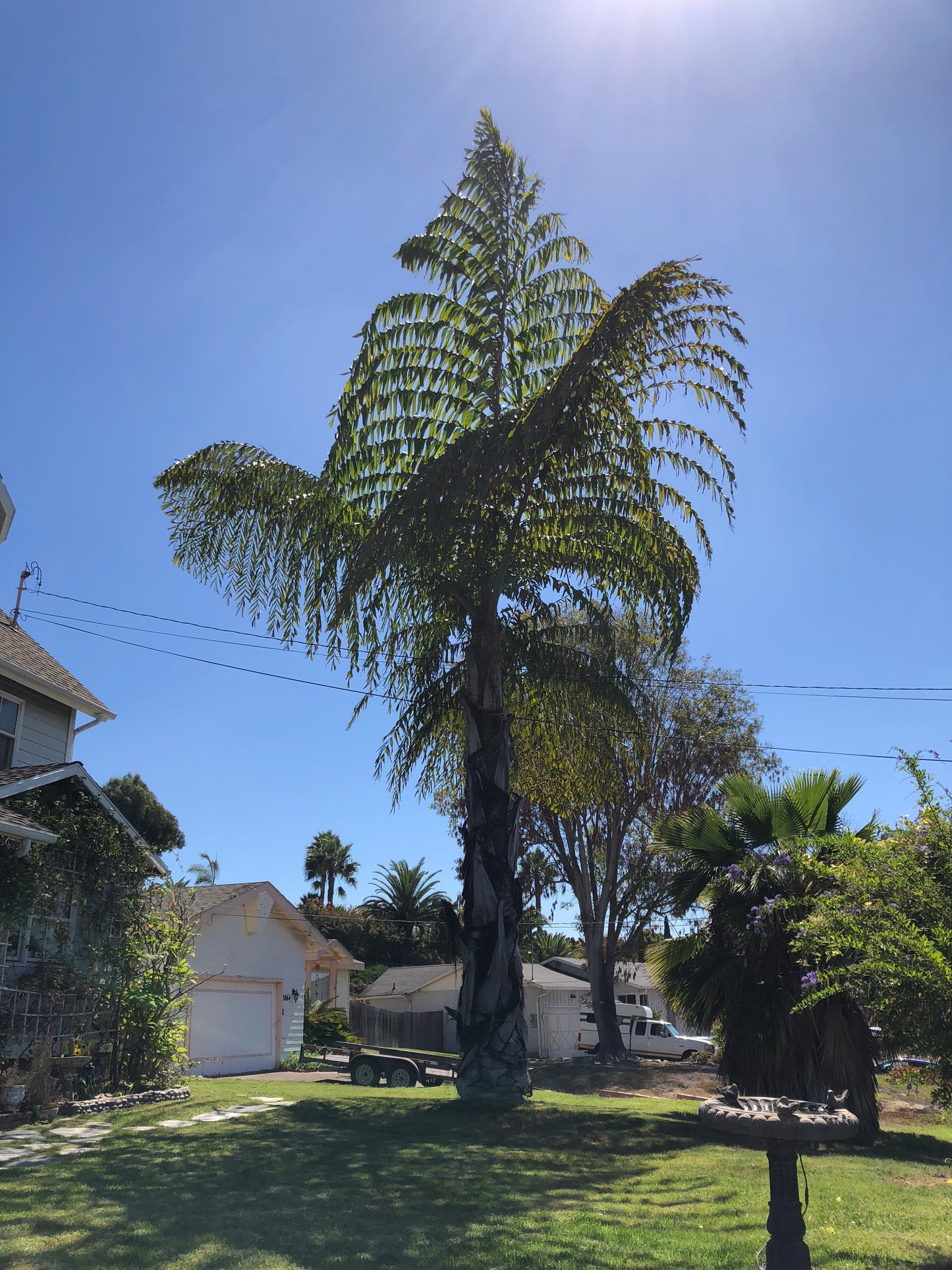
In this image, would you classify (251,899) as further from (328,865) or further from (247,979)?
(328,865)

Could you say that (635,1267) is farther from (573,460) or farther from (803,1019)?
(573,460)

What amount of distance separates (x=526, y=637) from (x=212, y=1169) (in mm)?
8793

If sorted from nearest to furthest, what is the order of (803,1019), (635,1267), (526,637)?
(635,1267), (803,1019), (526,637)

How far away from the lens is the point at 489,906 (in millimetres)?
13180

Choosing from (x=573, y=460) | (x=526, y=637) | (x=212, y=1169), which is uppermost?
(x=573, y=460)

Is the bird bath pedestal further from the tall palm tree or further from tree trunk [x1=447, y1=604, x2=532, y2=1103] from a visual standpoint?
tree trunk [x1=447, y1=604, x2=532, y2=1103]

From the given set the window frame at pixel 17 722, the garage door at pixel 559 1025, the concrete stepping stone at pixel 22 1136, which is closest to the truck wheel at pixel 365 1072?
the concrete stepping stone at pixel 22 1136

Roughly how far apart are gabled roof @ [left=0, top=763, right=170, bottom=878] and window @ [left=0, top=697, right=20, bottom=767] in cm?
27

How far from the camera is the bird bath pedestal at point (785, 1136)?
5082 millimetres

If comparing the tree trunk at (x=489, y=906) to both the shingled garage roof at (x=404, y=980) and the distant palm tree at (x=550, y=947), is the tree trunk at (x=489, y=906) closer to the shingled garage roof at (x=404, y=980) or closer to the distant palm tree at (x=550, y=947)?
the shingled garage roof at (x=404, y=980)

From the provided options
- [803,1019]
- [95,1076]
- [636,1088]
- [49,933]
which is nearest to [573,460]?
[803,1019]

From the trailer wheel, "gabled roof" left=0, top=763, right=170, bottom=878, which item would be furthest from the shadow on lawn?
the trailer wheel

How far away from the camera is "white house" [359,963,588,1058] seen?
39938 millimetres

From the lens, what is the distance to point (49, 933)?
13.4m
